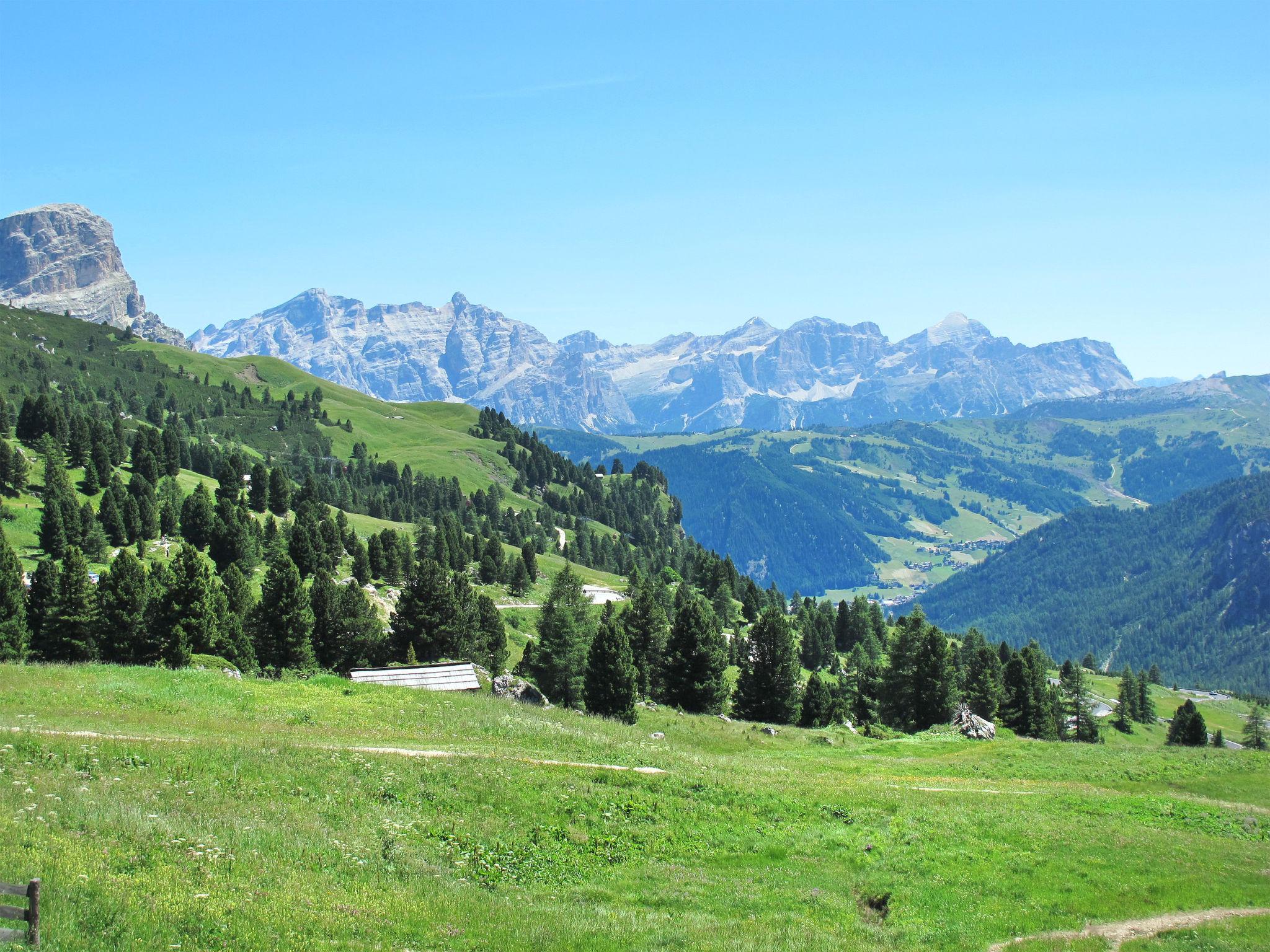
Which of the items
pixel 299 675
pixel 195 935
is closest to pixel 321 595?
pixel 299 675

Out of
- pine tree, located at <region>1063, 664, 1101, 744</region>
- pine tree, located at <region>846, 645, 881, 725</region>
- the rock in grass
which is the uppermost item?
the rock in grass

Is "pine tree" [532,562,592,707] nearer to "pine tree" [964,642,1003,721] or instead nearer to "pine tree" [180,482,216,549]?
"pine tree" [964,642,1003,721]

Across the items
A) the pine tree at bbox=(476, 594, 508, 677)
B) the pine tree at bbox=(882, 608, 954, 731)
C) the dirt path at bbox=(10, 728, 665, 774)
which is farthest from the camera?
the pine tree at bbox=(476, 594, 508, 677)

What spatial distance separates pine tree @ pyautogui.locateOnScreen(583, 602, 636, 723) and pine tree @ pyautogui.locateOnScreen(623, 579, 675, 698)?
56.6 feet

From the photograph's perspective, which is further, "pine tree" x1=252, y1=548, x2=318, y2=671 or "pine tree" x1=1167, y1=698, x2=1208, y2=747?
"pine tree" x1=1167, y1=698, x2=1208, y2=747

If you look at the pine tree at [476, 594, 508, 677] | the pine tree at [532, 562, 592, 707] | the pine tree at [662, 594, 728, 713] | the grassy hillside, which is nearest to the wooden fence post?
the grassy hillside

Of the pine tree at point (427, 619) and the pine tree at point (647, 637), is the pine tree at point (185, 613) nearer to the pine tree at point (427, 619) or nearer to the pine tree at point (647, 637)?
the pine tree at point (427, 619)

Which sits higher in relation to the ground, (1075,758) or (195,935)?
(195,935)

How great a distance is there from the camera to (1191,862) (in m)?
32.9

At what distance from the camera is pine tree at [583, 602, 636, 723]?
221 ft

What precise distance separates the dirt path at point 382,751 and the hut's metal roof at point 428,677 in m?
22.1

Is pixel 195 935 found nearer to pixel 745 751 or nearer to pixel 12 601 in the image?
pixel 745 751

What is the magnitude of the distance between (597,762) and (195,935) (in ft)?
A: 76.7

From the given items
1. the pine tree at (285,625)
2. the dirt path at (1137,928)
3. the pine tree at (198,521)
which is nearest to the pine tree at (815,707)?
the pine tree at (285,625)
